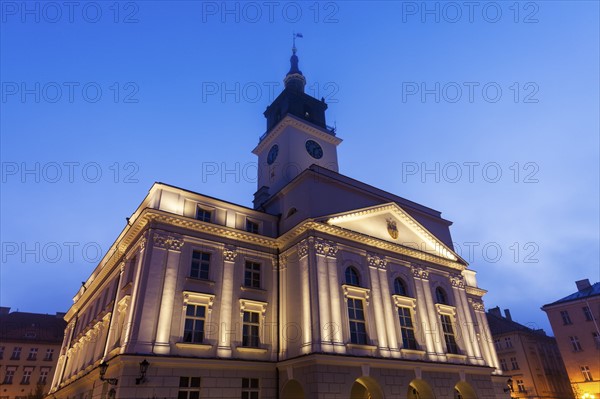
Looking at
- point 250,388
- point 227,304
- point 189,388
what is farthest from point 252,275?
point 189,388

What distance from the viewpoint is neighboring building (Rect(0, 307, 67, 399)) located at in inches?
2032

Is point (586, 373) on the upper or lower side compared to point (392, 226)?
lower

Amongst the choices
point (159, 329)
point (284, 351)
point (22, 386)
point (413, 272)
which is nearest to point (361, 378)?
point (284, 351)

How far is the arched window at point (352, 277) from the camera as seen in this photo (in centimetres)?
2691

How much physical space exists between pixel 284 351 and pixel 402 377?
25.4ft

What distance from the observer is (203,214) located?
27.2m

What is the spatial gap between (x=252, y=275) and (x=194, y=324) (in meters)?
5.36

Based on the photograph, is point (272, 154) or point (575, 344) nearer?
point (272, 154)

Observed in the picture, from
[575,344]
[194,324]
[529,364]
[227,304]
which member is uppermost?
[575,344]

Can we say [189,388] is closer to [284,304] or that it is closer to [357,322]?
[284,304]

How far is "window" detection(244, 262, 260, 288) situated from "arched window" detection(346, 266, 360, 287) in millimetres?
6230

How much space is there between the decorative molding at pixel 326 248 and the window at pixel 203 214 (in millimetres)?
7729

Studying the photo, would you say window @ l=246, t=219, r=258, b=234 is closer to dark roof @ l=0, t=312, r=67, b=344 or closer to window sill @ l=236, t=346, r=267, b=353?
window sill @ l=236, t=346, r=267, b=353

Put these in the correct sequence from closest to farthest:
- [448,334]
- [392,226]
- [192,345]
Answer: [192,345] < [448,334] < [392,226]
